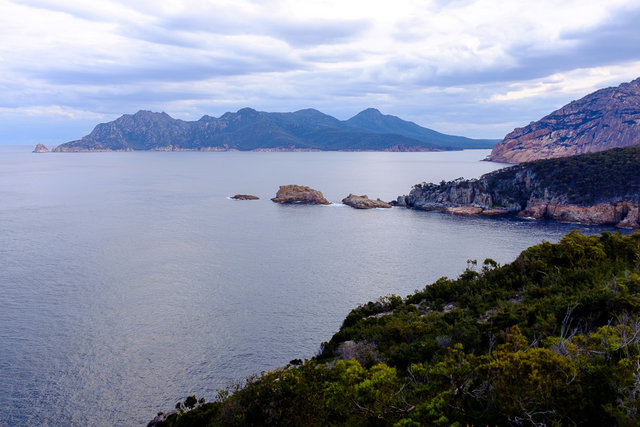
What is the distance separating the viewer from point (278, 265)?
59.2 metres

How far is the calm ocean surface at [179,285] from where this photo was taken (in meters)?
30.6

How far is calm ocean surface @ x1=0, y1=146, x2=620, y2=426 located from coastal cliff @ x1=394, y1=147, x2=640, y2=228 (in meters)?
8.45

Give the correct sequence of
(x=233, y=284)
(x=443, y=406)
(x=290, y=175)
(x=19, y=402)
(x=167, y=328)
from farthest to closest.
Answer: (x=290, y=175)
(x=233, y=284)
(x=167, y=328)
(x=19, y=402)
(x=443, y=406)

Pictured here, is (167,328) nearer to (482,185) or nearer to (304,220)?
(304,220)

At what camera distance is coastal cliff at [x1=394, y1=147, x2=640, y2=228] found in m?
91.7

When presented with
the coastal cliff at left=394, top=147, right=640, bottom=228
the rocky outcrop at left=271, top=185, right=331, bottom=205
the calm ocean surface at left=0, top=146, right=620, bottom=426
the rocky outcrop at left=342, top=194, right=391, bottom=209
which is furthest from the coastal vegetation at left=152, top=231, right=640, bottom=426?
the rocky outcrop at left=271, top=185, right=331, bottom=205

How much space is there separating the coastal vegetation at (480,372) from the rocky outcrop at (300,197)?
283 ft

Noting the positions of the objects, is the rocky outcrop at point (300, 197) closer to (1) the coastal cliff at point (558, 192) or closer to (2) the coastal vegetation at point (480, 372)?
(1) the coastal cliff at point (558, 192)

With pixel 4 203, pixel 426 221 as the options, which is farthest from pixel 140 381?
pixel 4 203

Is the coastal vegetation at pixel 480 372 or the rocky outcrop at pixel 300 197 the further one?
the rocky outcrop at pixel 300 197

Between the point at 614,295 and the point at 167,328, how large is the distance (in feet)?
112

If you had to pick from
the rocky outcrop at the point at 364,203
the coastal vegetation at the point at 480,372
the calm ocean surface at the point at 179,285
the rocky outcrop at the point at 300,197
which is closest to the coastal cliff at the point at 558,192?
the rocky outcrop at the point at 364,203

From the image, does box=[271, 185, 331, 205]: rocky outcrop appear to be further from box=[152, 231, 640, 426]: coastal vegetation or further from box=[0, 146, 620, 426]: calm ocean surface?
box=[152, 231, 640, 426]: coastal vegetation

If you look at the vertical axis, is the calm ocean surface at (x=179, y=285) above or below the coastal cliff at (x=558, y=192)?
below
